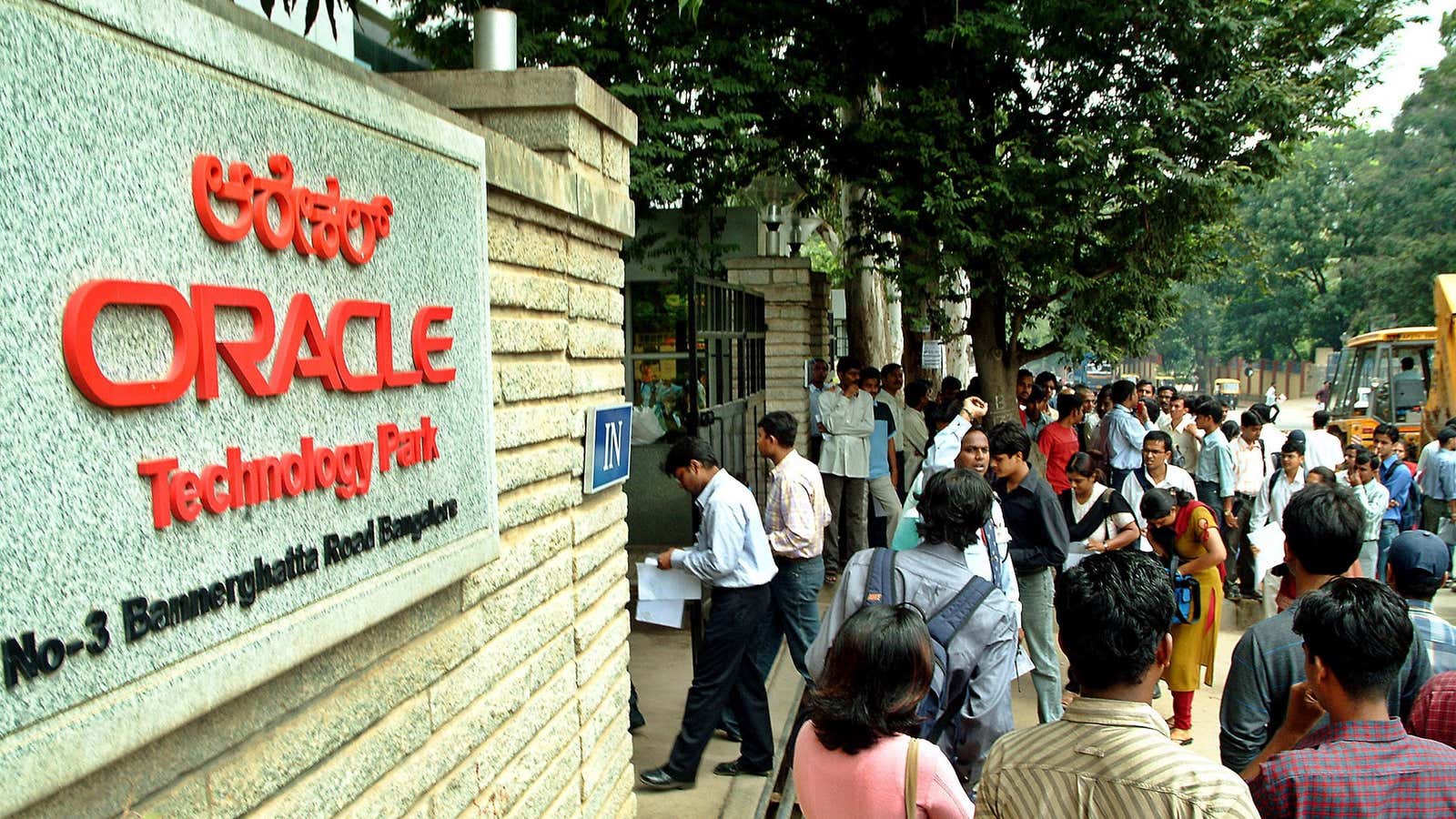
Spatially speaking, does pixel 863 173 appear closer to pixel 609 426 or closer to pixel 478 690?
pixel 609 426

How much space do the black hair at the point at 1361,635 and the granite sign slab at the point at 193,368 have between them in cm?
209

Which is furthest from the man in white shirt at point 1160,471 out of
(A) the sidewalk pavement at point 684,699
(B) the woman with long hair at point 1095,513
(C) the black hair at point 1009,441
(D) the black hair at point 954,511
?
(D) the black hair at point 954,511

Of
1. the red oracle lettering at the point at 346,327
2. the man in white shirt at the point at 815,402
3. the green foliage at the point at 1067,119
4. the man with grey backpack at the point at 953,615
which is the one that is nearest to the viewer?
the red oracle lettering at the point at 346,327

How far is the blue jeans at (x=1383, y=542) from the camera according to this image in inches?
343

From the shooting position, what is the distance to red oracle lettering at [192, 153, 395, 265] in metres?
1.81

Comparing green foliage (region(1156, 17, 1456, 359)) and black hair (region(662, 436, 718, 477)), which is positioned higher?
green foliage (region(1156, 17, 1456, 359))

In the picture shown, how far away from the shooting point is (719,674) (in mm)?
5316

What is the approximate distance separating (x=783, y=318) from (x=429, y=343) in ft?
28.7

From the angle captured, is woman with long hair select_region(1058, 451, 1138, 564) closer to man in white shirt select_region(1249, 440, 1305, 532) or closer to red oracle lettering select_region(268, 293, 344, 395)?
man in white shirt select_region(1249, 440, 1305, 532)

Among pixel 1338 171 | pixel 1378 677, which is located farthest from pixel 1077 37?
pixel 1338 171

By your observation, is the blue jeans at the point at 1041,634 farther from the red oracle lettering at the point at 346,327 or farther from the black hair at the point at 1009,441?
the red oracle lettering at the point at 346,327

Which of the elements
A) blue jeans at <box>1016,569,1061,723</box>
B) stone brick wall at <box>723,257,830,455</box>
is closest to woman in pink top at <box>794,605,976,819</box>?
blue jeans at <box>1016,569,1061,723</box>

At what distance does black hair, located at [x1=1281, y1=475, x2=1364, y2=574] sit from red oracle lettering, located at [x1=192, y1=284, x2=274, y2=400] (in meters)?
3.18

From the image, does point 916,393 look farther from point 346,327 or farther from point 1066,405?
point 346,327
